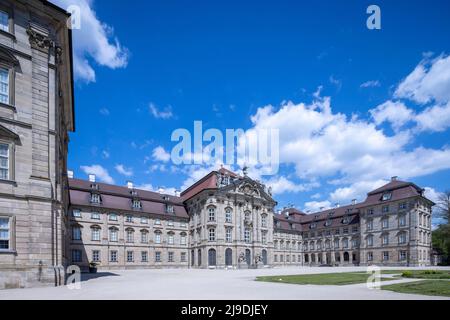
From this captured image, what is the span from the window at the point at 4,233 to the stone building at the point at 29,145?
0.14 feet

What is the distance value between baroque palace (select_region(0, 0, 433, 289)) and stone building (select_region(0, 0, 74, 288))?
53 mm

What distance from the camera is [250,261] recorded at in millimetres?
59125

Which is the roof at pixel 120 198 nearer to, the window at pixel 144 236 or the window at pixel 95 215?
the window at pixel 95 215

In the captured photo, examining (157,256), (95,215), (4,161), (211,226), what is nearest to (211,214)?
(211,226)

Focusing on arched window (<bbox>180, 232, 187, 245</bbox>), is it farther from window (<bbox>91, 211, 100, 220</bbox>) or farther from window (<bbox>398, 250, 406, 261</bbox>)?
window (<bbox>398, 250, 406, 261</bbox>)

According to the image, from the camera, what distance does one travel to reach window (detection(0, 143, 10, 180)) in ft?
58.6

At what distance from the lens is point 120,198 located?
176 feet

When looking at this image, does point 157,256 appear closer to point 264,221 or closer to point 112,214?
point 112,214

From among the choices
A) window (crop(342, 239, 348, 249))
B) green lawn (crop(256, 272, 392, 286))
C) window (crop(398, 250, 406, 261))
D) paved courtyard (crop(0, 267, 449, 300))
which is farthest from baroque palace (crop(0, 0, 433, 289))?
green lawn (crop(256, 272, 392, 286))

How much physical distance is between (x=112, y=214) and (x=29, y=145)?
3465 centimetres

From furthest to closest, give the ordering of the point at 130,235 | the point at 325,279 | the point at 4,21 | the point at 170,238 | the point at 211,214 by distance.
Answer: the point at 170,238
the point at 211,214
the point at 130,235
the point at 325,279
the point at 4,21
